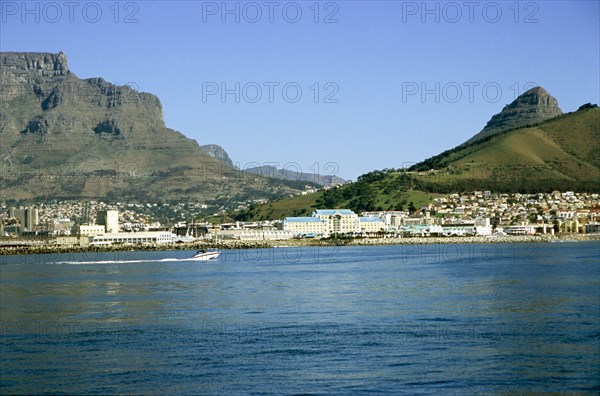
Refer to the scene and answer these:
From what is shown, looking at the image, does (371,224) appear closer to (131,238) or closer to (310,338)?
(131,238)

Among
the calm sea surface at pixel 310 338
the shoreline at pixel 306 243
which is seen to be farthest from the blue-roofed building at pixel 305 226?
the calm sea surface at pixel 310 338

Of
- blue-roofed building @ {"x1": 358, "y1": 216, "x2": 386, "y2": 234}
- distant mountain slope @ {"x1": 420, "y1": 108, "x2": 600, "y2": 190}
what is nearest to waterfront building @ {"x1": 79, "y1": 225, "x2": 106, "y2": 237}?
blue-roofed building @ {"x1": 358, "y1": 216, "x2": 386, "y2": 234}

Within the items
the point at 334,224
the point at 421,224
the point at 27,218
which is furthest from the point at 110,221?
the point at 421,224

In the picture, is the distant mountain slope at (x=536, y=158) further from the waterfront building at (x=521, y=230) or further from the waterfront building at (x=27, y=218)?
the waterfront building at (x=27, y=218)

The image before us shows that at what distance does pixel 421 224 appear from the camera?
14238 cm

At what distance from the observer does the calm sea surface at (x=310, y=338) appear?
2095 cm

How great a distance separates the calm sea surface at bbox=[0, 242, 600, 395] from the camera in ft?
68.7

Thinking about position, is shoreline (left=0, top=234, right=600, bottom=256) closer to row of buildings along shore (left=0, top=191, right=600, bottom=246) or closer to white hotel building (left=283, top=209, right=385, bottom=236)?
row of buildings along shore (left=0, top=191, right=600, bottom=246)

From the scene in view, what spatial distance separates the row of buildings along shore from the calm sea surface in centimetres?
8788

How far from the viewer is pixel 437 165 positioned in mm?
181500

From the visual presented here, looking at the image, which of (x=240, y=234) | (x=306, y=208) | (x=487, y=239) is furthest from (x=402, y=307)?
(x=306, y=208)

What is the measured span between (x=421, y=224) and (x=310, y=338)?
11712 cm

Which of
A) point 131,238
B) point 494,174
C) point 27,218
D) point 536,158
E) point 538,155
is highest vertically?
point 538,155

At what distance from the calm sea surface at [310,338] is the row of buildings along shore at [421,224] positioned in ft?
288
